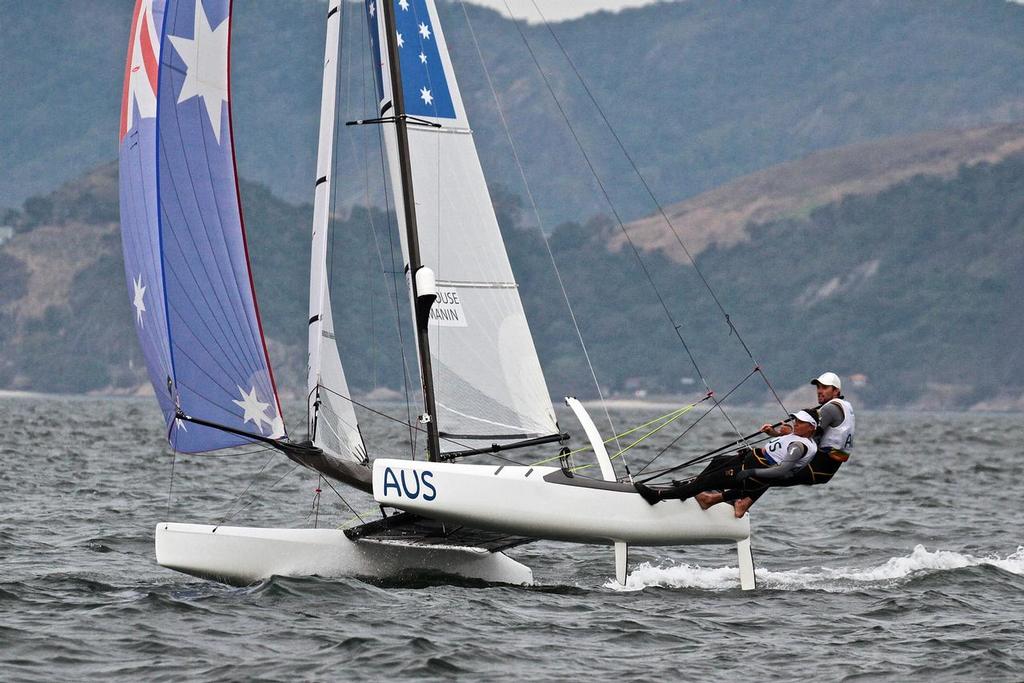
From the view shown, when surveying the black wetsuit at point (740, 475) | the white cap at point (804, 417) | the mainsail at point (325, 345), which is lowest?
the black wetsuit at point (740, 475)

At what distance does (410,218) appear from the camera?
10.8 m

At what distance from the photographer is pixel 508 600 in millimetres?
9938

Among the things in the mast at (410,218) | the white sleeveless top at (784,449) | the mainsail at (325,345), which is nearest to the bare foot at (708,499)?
the white sleeveless top at (784,449)

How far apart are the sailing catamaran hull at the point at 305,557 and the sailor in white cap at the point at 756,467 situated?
1.40m

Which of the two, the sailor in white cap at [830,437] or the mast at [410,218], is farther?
the mast at [410,218]

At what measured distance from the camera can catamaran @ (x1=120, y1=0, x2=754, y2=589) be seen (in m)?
9.97

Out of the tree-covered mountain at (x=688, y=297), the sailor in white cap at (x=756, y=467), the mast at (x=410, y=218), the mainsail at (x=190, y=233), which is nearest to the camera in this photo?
the mainsail at (x=190, y=233)

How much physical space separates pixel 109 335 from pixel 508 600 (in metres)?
107

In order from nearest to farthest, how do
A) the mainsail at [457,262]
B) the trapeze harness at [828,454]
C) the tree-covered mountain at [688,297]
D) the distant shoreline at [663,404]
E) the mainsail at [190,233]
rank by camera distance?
1. the mainsail at [190,233]
2. the trapeze harness at [828,454]
3. the mainsail at [457,262]
4. the distant shoreline at [663,404]
5. the tree-covered mountain at [688,297]

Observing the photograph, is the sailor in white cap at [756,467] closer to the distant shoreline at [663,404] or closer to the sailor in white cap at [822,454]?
the sailor in white cap at [822,454]

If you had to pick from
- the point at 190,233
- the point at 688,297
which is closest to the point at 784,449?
the point at 190,233

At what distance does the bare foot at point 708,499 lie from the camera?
10273 millimetres

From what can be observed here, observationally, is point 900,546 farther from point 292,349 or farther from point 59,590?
point 292,349

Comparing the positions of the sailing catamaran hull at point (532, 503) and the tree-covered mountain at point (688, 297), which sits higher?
the tree-covered mountain at point (688, 297)
